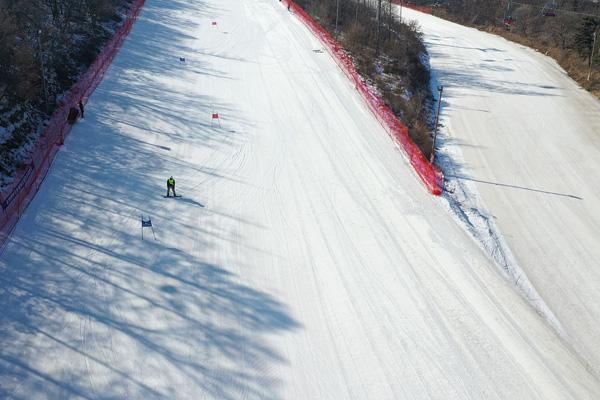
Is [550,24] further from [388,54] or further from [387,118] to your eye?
[387,118]

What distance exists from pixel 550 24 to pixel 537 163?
3257 centimetres

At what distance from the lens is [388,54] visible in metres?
36.2

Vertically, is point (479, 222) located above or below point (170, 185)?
below

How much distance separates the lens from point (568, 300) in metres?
16.7

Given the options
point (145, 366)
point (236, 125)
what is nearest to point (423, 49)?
point (236, 125)

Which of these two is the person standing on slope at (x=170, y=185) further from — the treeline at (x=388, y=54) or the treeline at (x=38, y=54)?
the treeline at (x=388, y=54)

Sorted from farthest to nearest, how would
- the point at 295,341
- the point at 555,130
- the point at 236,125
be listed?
the point at 555,130 < the point at 236,125 < the point at 295,341

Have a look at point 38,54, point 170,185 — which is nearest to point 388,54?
point 38,54

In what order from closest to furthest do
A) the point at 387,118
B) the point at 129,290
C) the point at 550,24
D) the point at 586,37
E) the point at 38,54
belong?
the point at 129,290 → the point at 38,54 → the point at 387,118 → the point at 586,37 → the point at 550,24

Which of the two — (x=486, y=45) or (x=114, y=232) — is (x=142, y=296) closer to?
(x=114, y=232)

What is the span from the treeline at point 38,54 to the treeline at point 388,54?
16.5 m

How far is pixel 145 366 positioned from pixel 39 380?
2.36 m

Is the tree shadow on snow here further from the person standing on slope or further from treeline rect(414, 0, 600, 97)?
treeline rect(414, 0, 600, 97)

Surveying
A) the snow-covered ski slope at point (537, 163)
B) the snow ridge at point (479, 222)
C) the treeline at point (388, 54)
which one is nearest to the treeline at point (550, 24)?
the snow-covered ski slope at point (537, 163)
